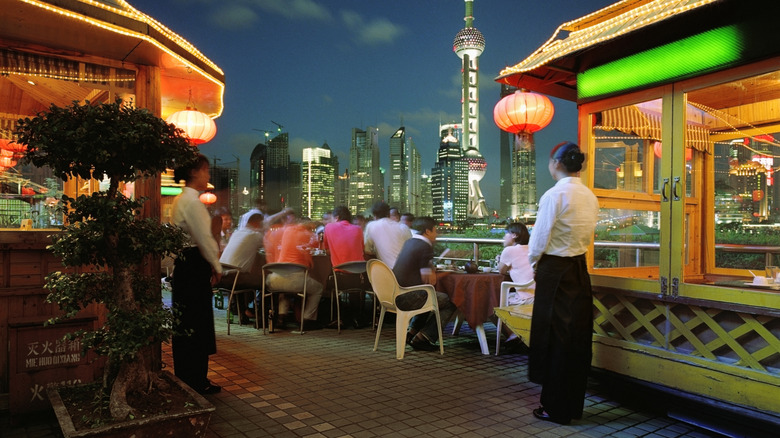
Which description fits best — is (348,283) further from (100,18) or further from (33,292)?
(100,18)

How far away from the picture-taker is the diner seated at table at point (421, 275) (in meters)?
5.12

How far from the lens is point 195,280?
12.5ft

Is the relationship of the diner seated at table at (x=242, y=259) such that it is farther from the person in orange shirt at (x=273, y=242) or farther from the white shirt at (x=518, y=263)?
the white shirt at (x=518, y=263)

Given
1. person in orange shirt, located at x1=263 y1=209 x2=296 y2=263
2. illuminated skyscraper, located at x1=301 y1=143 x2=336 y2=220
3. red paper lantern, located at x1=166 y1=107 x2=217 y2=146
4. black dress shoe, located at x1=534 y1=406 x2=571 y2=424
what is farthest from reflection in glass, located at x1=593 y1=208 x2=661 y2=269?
illuminated skyscraper, located at x1=301 y1=143 x2=336 y2=220

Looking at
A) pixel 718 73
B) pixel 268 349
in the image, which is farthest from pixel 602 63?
pixel 268 349

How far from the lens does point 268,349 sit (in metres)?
5.47

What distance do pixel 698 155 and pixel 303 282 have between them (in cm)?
491

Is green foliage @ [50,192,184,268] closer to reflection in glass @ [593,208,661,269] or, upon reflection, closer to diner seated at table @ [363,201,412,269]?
reflection in glass @ [593,208,661,269]

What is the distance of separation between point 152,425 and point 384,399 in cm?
178

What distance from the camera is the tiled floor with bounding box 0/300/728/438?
10.6ft

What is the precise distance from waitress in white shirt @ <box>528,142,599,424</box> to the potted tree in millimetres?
2238

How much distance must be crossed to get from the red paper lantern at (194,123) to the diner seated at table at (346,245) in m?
2.23

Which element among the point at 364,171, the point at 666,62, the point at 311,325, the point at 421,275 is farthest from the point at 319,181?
the point at 666,62

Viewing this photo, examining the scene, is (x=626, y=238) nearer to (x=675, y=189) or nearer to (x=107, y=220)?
(x=675, y=189)
